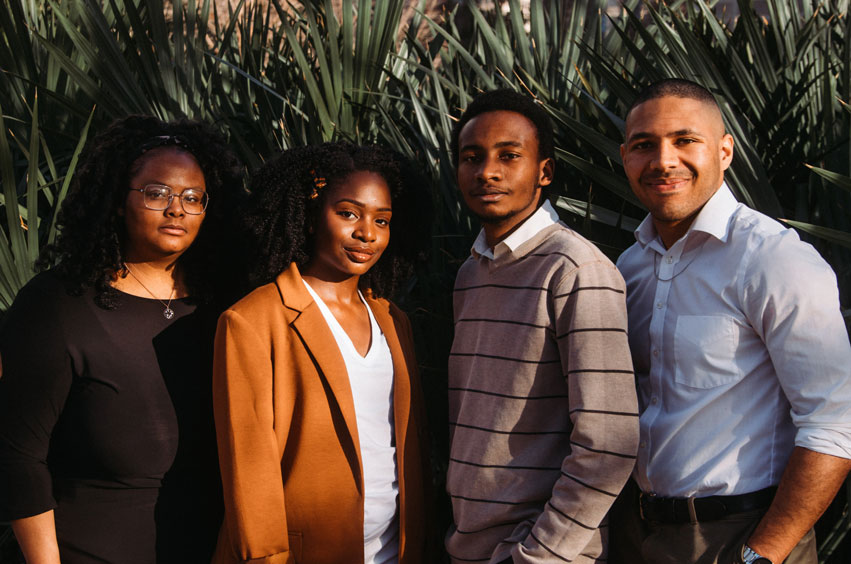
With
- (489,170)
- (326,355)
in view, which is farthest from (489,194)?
(326,355)

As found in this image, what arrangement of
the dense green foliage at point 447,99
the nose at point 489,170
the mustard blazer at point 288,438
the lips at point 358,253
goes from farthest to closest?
the dense green foliage at point 447,99, the lips at point 358,253, the nose at point 489,170, the mustard blazer at point 288,438

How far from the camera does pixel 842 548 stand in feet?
6.75

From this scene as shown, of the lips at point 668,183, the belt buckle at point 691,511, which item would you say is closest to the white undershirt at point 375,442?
the belt buckle at point 691,511

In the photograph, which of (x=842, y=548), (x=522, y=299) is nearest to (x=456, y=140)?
(x=522, y=299)

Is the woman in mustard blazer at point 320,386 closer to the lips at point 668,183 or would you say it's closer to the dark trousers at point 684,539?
the dark trousers at point 684,539

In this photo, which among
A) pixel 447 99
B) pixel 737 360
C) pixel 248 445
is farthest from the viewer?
pixel 447 99

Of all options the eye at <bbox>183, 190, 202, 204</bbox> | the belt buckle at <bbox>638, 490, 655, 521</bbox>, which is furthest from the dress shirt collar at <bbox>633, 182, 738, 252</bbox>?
the eye at <bbox>183, 190, 202, 204</bbox>

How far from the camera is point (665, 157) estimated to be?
1808mm

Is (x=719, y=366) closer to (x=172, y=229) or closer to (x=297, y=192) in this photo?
(x=297, y=192)

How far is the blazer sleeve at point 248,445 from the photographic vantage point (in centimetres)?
175

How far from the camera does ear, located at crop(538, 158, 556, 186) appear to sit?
1.96 metres

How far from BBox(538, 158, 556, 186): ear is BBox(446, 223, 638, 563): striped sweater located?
0.59 ft

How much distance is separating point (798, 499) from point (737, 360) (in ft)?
1.01

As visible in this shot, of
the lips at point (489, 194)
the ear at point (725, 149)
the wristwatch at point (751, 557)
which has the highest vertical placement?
the ear at point (725, 149)
